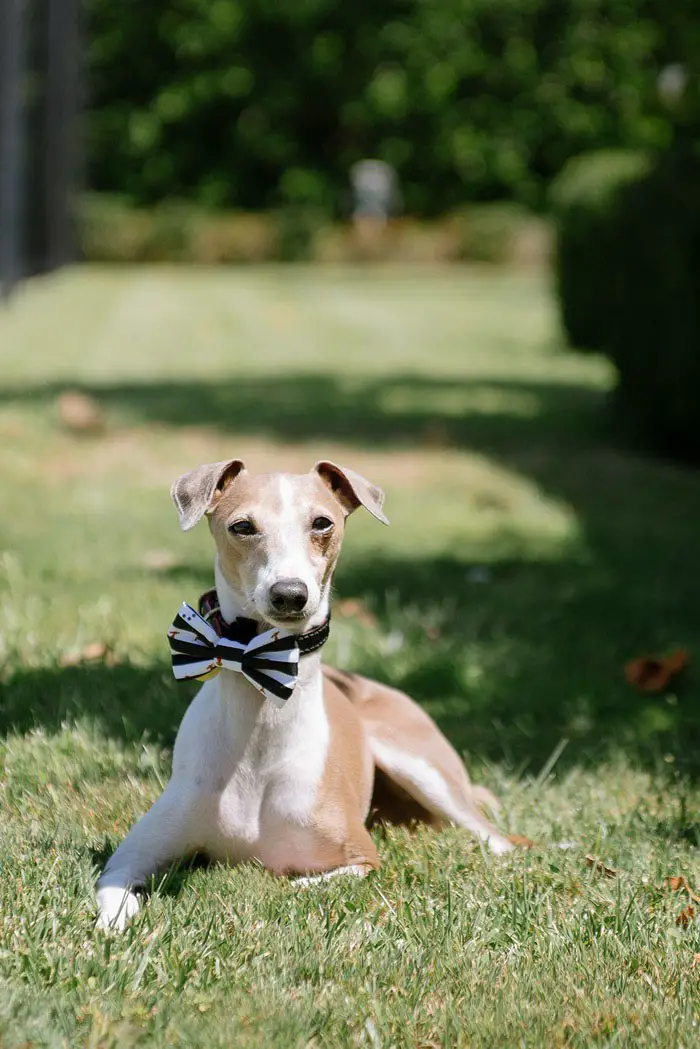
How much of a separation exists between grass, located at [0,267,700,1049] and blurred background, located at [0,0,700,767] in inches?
1.4

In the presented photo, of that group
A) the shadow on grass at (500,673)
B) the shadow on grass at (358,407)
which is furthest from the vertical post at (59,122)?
the shadow on grass at (500,673)

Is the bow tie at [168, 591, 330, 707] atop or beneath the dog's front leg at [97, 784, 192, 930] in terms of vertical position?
atop

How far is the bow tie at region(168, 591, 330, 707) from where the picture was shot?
2.92 meters

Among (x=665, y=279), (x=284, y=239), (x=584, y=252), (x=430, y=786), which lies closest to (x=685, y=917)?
(x=430, y=786)

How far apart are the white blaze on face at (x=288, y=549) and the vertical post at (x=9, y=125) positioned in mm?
16627

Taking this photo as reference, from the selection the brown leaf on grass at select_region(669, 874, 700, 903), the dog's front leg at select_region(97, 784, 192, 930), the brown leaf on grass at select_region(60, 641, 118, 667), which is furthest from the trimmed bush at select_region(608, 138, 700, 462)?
the dog's front leg at select_region(97, 784, 192, 930)

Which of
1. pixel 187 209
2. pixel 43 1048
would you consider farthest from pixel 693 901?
pixel 187 209

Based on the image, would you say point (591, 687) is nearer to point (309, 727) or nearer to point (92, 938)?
point (309, 727)

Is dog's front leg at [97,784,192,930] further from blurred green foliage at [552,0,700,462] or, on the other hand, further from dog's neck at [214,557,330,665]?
blurred green foliage at [552,0,700,462]

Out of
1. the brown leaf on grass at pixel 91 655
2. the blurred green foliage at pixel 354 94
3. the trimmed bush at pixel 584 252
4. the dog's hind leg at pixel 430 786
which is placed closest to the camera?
the dog's hind leg at pixel 430 786

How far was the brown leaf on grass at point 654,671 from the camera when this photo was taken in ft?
16.1

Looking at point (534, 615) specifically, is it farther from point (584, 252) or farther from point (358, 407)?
point (584, 252)

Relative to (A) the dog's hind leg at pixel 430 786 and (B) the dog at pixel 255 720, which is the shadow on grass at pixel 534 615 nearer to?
(A) the dog's hind leg at pixel 430 786

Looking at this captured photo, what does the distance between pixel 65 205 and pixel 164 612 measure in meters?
24.0
